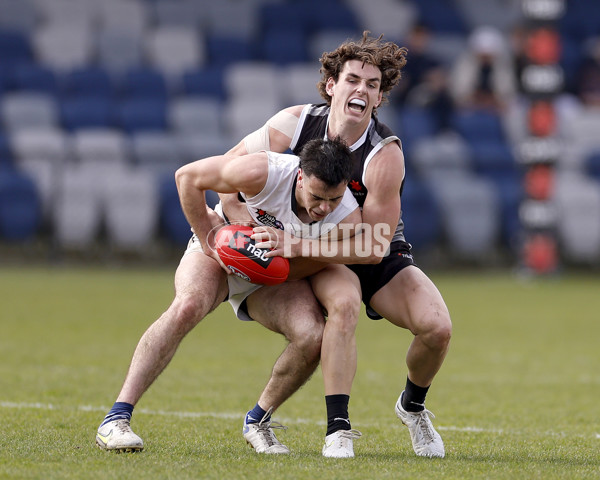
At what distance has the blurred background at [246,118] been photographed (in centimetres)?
1555

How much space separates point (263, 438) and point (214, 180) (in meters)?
1.33

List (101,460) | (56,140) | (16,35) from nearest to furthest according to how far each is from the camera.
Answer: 1. (101,460)
2. (56,140)
3. (16,35)

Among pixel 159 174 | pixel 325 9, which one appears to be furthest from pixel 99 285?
pixel 325 9

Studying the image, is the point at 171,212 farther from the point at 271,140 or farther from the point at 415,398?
the point at 415,398

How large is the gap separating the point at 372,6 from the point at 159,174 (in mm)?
6224

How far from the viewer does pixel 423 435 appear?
536cm

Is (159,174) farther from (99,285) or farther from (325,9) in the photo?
(325,9)

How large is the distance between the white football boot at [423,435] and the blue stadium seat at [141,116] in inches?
467

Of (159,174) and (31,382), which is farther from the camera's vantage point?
(159,174)

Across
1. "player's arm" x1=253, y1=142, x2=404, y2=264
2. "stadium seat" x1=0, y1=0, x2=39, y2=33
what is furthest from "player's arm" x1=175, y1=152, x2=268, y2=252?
"stadium seat" x1=0, y1=0, x2=39, y2=33

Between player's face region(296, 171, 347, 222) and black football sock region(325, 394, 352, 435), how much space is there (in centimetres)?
89

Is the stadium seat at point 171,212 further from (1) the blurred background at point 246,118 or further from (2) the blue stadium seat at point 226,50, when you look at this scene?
(2) the blue stadium seat at point 226,50

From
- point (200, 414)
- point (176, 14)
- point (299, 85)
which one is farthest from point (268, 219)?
point (176, 14)

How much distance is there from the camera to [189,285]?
5137 millimetres
